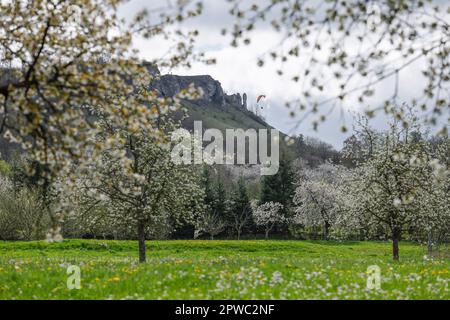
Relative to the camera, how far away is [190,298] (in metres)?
10.3

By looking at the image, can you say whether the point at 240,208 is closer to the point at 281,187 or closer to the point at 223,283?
the point at 281,187

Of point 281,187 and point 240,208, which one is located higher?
point 281,187

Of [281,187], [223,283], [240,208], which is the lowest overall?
[223,283]

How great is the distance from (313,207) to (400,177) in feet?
193

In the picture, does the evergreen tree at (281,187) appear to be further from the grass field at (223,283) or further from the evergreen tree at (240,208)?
the grass field at (223,283)

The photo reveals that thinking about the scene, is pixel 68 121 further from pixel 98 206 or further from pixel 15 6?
pixel 98 206

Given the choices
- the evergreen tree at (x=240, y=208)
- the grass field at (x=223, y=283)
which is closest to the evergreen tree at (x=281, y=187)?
the evergreen tree at (x=240, y=208)

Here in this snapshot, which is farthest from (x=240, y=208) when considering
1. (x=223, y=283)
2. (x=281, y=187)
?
(x=223, y=283)

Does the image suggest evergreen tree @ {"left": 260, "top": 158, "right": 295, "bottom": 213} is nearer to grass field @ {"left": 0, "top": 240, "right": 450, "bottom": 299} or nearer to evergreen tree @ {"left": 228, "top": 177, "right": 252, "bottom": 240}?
evergreen tree @ {"left": 228, "top": 177, "right": 252, "bottom": 240}

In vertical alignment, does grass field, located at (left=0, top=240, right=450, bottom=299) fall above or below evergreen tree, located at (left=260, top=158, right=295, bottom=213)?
below

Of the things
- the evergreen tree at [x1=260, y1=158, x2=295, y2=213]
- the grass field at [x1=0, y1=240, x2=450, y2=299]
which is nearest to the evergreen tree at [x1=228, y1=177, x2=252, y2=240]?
the evergreen tree at [x1=260, y1=158, x2=295, y2=213]

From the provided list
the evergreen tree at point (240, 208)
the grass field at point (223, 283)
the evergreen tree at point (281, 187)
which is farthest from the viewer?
the evergreen tree at point (281, 187)

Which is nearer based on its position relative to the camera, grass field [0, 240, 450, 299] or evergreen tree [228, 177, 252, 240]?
grass field [0, 240, 450, 299]

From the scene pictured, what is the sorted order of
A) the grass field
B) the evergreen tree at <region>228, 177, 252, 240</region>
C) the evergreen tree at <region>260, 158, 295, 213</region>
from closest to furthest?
the grass field → the evergreen tree at <region>228, 177, 252, 240</region> → the evergreen tree at <region>260, 158, 295, 213</region>
